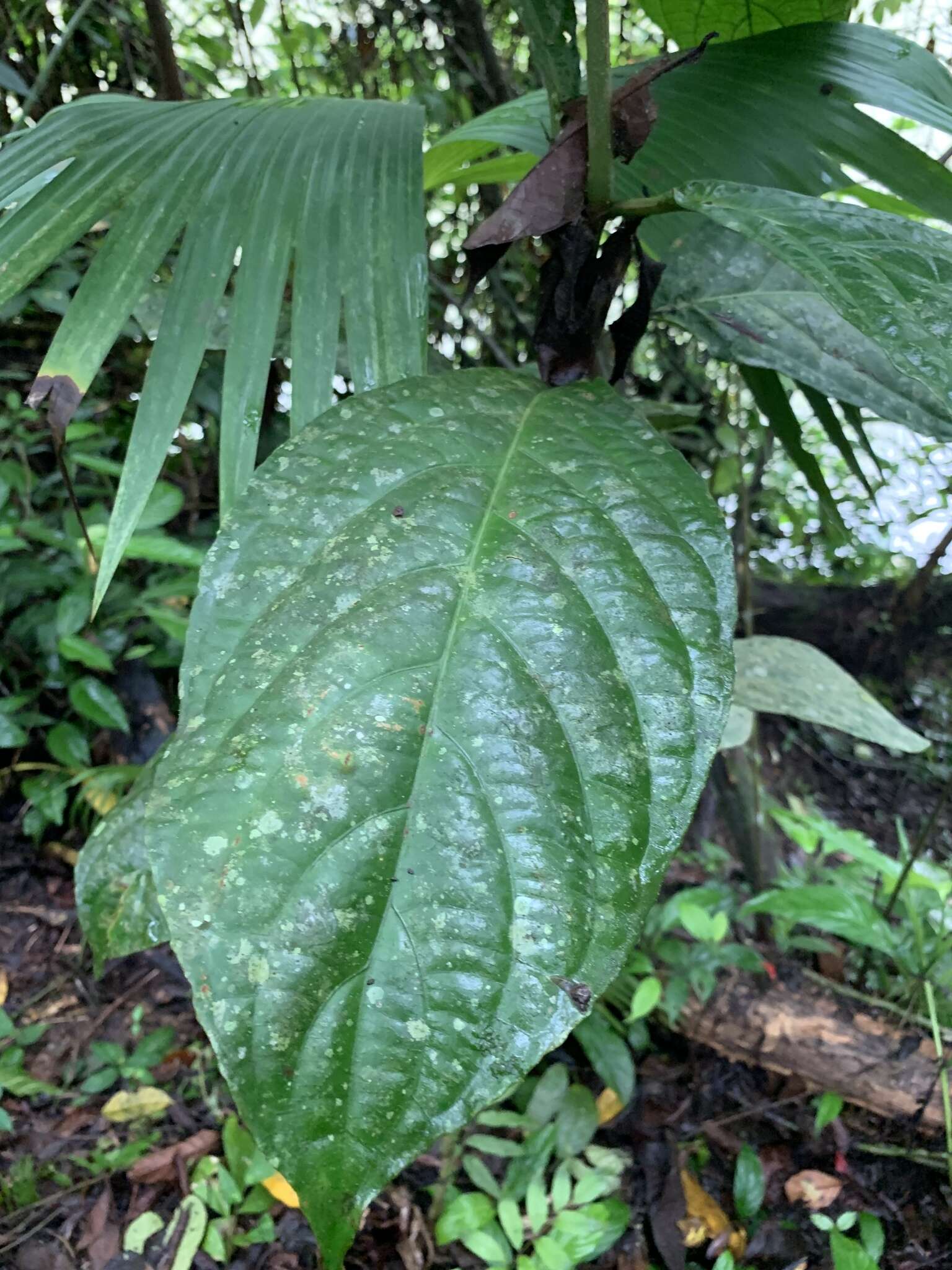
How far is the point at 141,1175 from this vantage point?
3.26 feet

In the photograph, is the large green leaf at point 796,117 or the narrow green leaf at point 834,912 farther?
the narrow green leaf at point 834,912

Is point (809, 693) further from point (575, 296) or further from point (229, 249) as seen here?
point (229, 249)

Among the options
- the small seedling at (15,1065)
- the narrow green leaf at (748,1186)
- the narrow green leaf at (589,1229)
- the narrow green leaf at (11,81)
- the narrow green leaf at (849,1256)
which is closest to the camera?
the narrow green leaf at (849,1256)

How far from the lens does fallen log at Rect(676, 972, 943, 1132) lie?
1071mm

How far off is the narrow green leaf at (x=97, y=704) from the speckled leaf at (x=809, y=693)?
1070 millimetres

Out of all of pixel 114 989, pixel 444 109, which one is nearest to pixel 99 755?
pixel 114 989

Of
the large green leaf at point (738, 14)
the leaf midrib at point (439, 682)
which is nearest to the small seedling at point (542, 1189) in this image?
the leaf midrib at point (439, 682)

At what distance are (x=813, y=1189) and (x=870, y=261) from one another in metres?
1.15

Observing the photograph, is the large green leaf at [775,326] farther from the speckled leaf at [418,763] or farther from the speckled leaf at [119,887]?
the speckled leaf at [119,887]

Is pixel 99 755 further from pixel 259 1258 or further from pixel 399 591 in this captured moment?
pixel 399 591

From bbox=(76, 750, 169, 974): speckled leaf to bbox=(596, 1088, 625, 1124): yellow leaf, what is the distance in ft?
2.37

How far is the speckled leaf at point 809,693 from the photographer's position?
2.89 feet

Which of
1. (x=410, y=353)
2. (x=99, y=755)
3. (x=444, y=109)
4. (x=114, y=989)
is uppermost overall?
(x=444, y=109)

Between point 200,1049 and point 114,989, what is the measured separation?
0.24m
